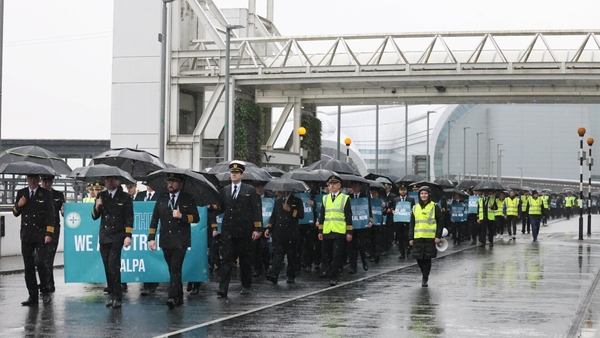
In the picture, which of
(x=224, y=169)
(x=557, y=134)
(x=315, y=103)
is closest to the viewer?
(x=224, y=169)

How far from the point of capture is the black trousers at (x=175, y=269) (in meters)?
12.9

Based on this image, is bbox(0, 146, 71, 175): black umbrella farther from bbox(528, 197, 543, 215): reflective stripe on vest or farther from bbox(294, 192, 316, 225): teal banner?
bbox(528, 197, 543, 215): reflective stripe on vest

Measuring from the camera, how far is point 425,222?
16219 millimetres

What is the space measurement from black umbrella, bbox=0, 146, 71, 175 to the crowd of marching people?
2.13 feet

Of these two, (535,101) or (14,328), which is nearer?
(14,328)

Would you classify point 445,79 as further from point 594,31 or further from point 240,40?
point 240,40

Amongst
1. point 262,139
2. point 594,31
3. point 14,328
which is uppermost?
point 594,31

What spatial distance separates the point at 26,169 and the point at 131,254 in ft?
Result: 6.11

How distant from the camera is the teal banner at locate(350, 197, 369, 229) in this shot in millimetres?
19406

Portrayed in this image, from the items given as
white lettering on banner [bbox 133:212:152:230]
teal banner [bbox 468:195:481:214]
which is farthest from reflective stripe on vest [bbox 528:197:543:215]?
white lettering on banner [bbox 133:212:152:230]

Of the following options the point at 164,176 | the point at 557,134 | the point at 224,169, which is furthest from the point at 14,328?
the point at 557,134

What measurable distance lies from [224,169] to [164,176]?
18.5ft

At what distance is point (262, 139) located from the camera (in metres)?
44.9

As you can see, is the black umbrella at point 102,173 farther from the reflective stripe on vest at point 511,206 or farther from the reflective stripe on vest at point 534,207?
the reflective stripe on vest at point 511,206
